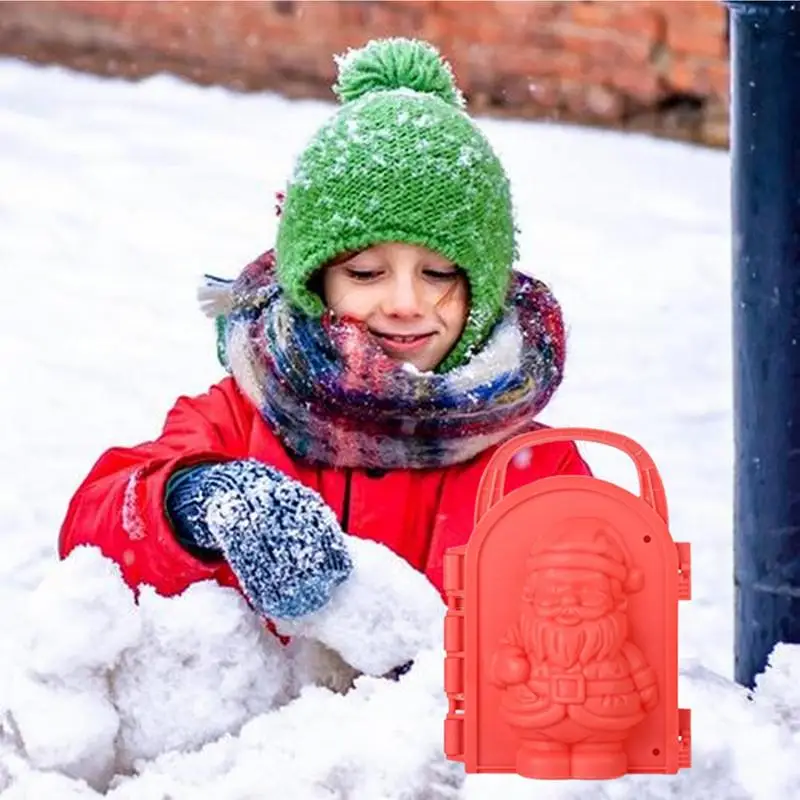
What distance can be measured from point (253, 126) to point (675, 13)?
1303 millimetres

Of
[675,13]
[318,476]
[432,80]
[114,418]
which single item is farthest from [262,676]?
[675,13]

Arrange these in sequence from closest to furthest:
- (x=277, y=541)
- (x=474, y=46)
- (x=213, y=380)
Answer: (x=277, y=541), (x=213, y=380), (x=474, y=46)

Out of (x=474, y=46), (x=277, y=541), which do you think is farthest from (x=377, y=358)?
(x=474, y=46)

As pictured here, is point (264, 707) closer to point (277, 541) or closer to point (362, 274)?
point (277, 541)

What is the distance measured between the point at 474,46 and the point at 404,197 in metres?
4.52

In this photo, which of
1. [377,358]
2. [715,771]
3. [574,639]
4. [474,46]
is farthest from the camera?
[474,46]

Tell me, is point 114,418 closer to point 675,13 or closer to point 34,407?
point 34,407

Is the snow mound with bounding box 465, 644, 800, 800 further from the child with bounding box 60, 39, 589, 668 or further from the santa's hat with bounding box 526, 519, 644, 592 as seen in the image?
the child with bounding box 60, 39, 589, 668

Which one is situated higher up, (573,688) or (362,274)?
(362,274)

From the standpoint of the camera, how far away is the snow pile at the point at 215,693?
2182 millimetres

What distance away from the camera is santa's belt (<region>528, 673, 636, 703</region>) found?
203 cm

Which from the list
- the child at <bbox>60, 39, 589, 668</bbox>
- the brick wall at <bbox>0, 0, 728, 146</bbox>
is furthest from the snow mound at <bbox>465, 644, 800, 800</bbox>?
the brick wall at <bbox>0, 0, 728, 146</bbox>

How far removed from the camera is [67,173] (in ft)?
20.8

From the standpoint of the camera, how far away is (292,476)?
8.66ft
